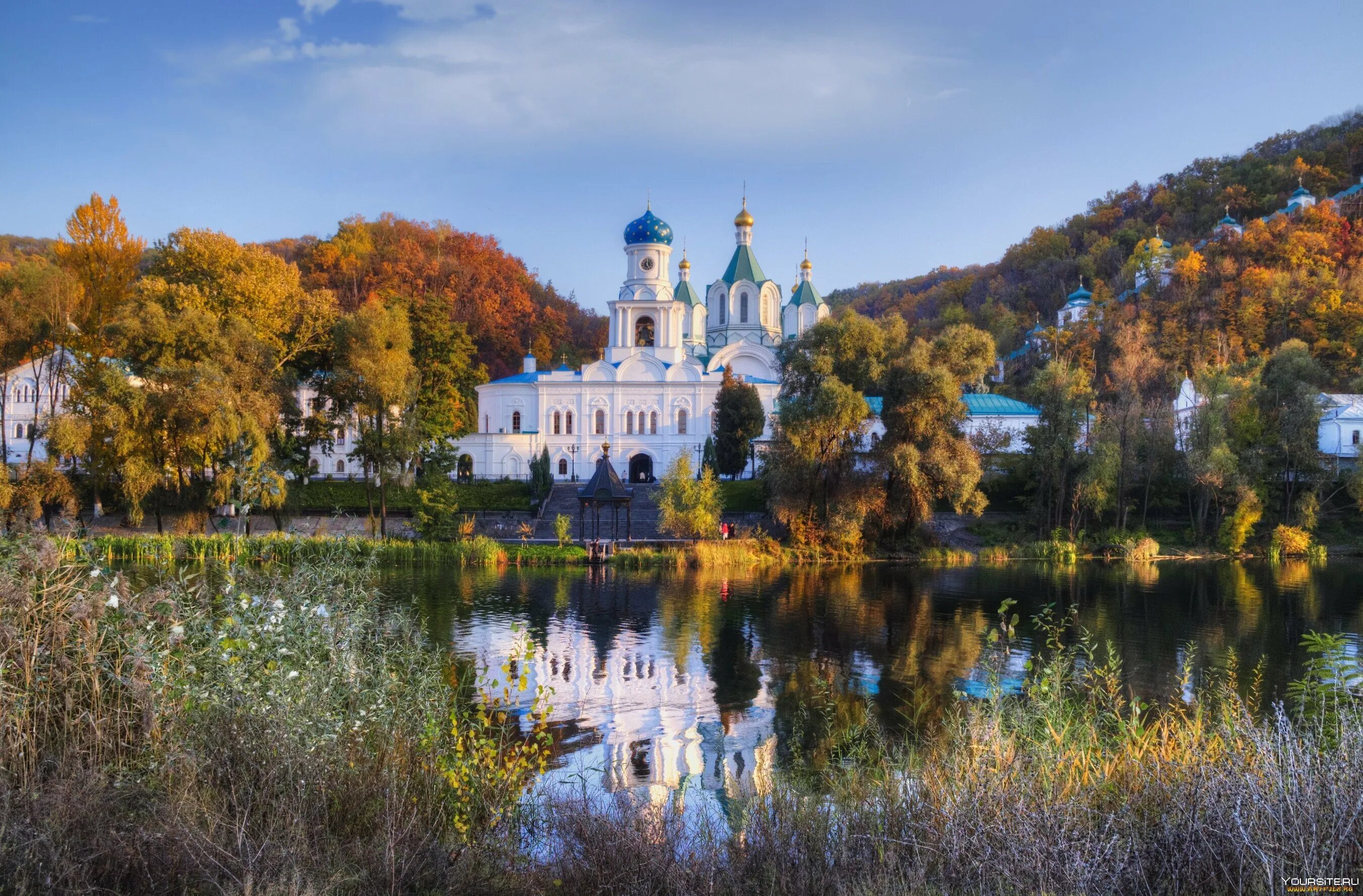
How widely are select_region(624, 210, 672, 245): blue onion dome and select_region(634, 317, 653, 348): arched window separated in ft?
12.4

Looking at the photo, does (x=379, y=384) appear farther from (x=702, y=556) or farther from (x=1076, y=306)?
(x=1076, y=306)

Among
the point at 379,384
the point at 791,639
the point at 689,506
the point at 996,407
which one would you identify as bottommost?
the point at 791,639

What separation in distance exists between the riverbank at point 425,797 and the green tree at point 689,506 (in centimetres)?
2052

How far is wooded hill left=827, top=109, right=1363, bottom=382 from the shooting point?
48156 millimetres

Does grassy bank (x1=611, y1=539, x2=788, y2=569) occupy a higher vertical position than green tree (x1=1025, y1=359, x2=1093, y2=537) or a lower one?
lower

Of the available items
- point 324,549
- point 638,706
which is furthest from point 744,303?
point 638,706

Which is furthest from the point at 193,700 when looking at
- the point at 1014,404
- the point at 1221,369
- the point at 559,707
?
the point at 1014,404

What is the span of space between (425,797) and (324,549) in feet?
52.6

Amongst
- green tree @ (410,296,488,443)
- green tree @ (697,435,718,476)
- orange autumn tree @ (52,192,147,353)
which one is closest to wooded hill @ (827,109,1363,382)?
green tree @ (697,435,718,476)

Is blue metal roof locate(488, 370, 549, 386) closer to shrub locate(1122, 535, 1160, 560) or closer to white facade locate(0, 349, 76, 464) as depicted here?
white facade locate(0, 349, 76, 464)

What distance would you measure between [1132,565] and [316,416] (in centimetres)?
2478

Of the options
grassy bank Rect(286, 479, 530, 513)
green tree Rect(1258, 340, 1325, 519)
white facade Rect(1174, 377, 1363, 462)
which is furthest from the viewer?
white facade Rect(1174, 377, 1363, 462)

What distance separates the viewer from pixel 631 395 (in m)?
44.5

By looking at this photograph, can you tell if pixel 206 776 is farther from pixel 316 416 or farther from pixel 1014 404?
pixel 1014 404
